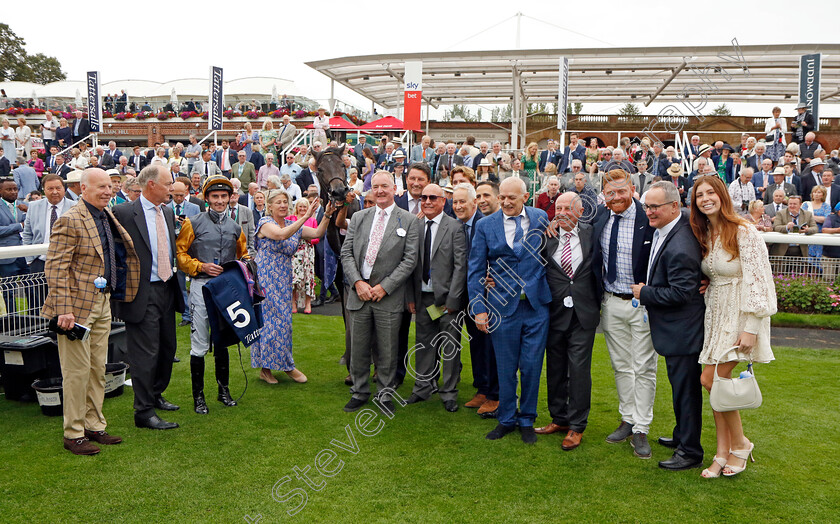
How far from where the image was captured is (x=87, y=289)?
4176 mm

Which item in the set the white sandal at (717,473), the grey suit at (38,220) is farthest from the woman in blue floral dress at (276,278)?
the white sandal at (717,473)

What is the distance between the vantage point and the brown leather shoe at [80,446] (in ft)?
13.7

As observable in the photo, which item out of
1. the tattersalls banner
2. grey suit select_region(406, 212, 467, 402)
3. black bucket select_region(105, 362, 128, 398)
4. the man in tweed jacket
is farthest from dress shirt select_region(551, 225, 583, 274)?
the tattersalls banner

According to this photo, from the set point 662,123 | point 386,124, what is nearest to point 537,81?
point 662,123

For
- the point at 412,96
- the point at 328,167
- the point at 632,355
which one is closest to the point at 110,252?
the point at 328,167

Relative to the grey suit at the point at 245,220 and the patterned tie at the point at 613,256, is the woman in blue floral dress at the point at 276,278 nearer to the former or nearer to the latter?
the grey suit at the point at 245,220

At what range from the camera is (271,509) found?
3496mm

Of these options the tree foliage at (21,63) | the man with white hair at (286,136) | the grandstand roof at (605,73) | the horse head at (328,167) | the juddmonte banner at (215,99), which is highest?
the tree foliage at (21,63)

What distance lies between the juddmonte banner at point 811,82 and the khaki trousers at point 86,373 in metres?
16.1

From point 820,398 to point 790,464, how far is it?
5.76 ft

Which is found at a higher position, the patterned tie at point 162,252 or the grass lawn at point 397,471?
the patterned tie at point 162,252

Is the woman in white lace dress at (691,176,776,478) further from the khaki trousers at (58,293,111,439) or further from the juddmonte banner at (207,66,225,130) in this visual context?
the juddmonte banner at (207,66,225,130)

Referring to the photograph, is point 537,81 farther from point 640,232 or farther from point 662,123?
point 640,232

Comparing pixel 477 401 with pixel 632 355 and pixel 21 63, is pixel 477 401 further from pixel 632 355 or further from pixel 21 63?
pixel 21 63
